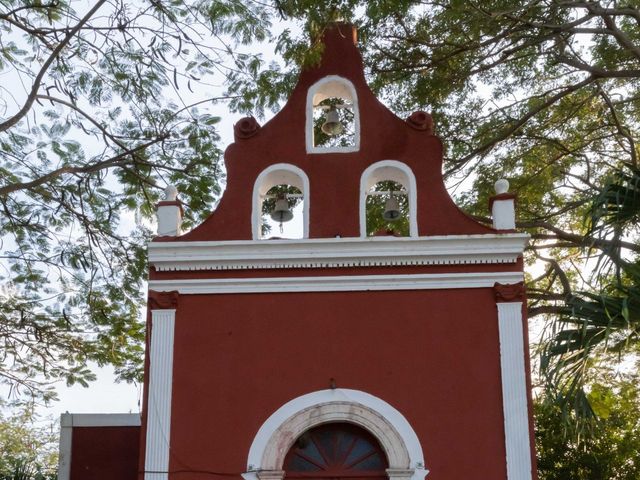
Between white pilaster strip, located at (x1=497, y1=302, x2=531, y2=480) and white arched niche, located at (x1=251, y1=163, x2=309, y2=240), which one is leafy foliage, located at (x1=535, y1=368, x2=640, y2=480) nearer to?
white pilaster strip, located at (x1=497, y1=302, x2=531, y2=480)

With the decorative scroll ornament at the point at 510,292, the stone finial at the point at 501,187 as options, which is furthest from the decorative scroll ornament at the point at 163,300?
the stone finial at the point at 501,187

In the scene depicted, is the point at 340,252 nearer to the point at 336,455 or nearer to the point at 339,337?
the point at 339,337

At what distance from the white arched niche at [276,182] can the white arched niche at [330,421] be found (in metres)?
1.96

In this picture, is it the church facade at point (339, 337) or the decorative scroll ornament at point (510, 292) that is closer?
the church facade at point (339, 337)

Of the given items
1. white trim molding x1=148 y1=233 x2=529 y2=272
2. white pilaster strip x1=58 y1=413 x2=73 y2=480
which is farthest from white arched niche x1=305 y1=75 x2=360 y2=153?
white pilaster strip x1=58 y1=413 x2=73 y2=480

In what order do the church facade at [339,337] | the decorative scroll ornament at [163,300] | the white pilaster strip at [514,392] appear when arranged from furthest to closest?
the decorative scroll ornament at [163,300], the church facade at [339,337], the white pilaster strip at [514,392]

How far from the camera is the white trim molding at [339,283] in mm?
10711

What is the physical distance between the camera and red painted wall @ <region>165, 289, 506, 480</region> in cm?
1027

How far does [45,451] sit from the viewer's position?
3142 centimetres

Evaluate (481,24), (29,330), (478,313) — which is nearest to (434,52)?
(481,24)

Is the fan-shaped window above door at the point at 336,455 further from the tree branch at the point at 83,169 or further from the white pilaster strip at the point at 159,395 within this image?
the tree branch at the point at 83,169

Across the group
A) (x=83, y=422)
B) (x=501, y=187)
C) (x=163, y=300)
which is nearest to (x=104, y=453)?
(x=83, y=422)

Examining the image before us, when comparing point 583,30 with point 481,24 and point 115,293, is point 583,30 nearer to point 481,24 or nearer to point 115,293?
point 481,24

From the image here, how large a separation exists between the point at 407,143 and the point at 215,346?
10.9ft
